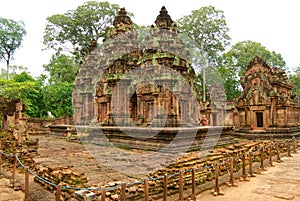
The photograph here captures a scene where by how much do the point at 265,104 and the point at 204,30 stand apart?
585 inches

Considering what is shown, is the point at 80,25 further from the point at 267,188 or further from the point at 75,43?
the point at 267,188

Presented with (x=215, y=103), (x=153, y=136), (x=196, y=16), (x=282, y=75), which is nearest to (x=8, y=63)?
(x=196, y=16)

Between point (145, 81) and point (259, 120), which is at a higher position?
point (145, 81)

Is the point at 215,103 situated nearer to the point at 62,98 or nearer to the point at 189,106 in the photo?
the point at 189,106

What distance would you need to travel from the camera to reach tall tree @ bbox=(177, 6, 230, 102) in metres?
29.2

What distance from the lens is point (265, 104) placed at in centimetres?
1784

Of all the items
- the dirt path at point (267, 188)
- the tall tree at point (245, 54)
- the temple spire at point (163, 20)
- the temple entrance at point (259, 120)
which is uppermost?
the tall tree at point (245, 54)

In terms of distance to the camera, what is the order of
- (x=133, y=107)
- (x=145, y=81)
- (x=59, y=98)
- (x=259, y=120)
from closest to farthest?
(x=145, y=81), (x=133, y=107), (x=259, y=120), (x=59, y=98)

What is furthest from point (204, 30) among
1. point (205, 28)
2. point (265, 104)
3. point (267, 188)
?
point (267, 188)

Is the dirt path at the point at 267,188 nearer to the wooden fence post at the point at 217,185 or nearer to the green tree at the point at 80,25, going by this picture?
the wooden fence post at the point at 217,185

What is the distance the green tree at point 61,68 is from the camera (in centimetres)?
2895

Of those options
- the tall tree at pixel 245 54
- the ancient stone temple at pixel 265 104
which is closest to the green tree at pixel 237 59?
the tall tree at pixel 245 54

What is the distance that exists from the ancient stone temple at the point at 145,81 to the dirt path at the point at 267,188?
467 cm

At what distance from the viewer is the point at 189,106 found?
14.4 metres
